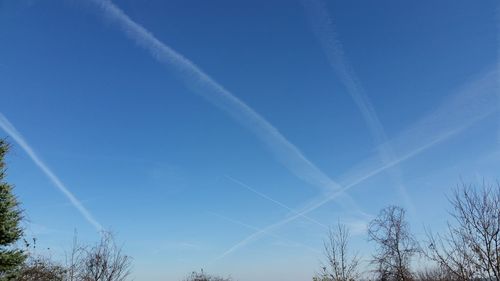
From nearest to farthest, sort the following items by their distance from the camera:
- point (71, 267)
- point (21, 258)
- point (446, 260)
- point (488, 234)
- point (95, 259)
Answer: point (488, 234), point (446, 260), point (21, 258), point (95, 259), point (71, 267)

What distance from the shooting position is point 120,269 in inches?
793

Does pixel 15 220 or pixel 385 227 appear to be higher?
pixel 385 227

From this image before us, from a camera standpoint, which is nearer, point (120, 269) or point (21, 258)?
point (21, 258)

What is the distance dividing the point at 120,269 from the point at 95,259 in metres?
1.24

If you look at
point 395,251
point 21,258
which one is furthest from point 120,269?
point 395,251

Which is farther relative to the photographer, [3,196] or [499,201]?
[3,196]

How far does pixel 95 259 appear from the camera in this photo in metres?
20.0

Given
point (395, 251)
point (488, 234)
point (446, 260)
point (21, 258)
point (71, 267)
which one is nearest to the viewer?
point (488, 234)

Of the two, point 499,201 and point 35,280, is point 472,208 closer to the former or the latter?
point 499,201

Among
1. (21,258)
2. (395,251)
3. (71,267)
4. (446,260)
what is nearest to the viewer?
(446,260)

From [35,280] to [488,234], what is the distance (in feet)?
63.5

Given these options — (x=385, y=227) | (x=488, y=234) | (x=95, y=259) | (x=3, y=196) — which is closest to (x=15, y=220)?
(x=3, y=196)

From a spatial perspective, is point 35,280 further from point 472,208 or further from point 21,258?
point 472,208

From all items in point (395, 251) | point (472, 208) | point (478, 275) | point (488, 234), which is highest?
point (395, 251)
